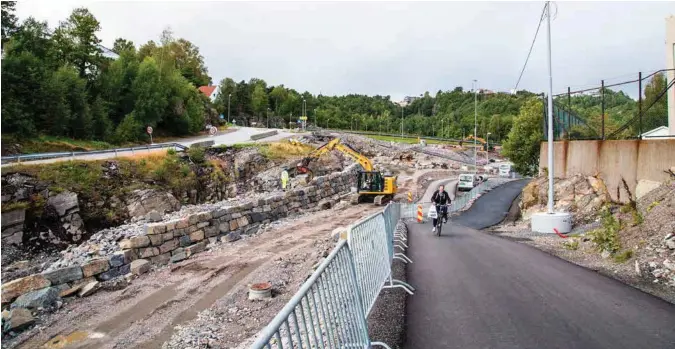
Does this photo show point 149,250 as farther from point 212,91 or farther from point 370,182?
point 212,91

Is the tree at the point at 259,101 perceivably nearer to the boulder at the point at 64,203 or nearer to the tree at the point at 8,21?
the tree at the point at 8,21

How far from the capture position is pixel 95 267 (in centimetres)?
1288

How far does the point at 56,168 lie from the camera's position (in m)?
23.3

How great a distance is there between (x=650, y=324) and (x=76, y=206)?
2351 cm

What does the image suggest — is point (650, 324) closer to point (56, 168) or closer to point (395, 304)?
point (395, 304)

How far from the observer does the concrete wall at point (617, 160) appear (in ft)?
45.9

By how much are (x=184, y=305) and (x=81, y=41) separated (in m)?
44.9

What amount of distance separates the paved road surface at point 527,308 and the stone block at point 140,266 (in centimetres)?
903

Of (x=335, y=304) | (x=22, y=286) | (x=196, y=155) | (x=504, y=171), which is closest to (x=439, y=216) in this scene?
(x=335, y=304)

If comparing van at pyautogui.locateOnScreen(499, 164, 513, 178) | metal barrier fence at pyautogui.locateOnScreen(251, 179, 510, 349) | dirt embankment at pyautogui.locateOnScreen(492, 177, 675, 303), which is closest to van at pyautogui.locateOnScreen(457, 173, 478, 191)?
van at pyautogui.locateOnScreen(499, 164, 513, 178)

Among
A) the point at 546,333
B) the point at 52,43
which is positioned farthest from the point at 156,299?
the point at 52,43

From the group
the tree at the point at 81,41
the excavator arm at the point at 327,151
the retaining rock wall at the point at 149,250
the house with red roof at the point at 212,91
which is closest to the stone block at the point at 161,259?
the retaining rock wall at the point at 149,250

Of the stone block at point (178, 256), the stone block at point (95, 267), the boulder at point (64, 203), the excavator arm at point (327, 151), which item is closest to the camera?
the stone block at point (95, 267)

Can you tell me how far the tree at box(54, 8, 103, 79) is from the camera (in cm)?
4444
